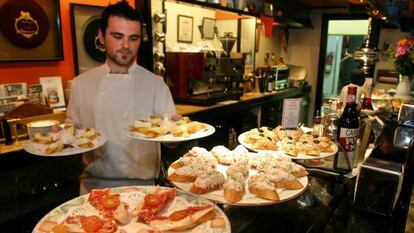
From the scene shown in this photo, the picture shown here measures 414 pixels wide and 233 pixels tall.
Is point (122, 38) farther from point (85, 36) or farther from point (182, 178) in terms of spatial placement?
point (85, 36)

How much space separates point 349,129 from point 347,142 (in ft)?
0.22

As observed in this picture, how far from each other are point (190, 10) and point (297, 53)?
3024 mm

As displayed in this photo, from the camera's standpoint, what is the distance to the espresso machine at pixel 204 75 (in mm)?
3307

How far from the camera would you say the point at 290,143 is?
1.54 m

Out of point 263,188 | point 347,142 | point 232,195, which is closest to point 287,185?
point 263,188

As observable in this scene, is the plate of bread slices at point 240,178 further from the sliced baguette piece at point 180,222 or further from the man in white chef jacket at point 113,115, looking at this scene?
the man in white chef jacket at point 113,115

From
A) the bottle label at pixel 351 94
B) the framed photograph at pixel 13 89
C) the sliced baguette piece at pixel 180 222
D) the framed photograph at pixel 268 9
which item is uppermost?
the framed photograph at pixel 268 9

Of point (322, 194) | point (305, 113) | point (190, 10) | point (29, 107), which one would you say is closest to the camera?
point (322, 194)

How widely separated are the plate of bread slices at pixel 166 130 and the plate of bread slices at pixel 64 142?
162mm

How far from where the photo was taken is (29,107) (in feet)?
7.33

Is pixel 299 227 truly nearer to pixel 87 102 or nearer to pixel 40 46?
pixel 87 102

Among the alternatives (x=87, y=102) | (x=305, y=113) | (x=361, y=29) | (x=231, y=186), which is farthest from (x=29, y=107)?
(x=361, y=29)

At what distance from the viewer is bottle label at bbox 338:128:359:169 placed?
1596 mm

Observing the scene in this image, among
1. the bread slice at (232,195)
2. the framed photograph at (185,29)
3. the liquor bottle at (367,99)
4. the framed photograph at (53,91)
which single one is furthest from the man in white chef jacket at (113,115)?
the framed photograph at (185,29)
